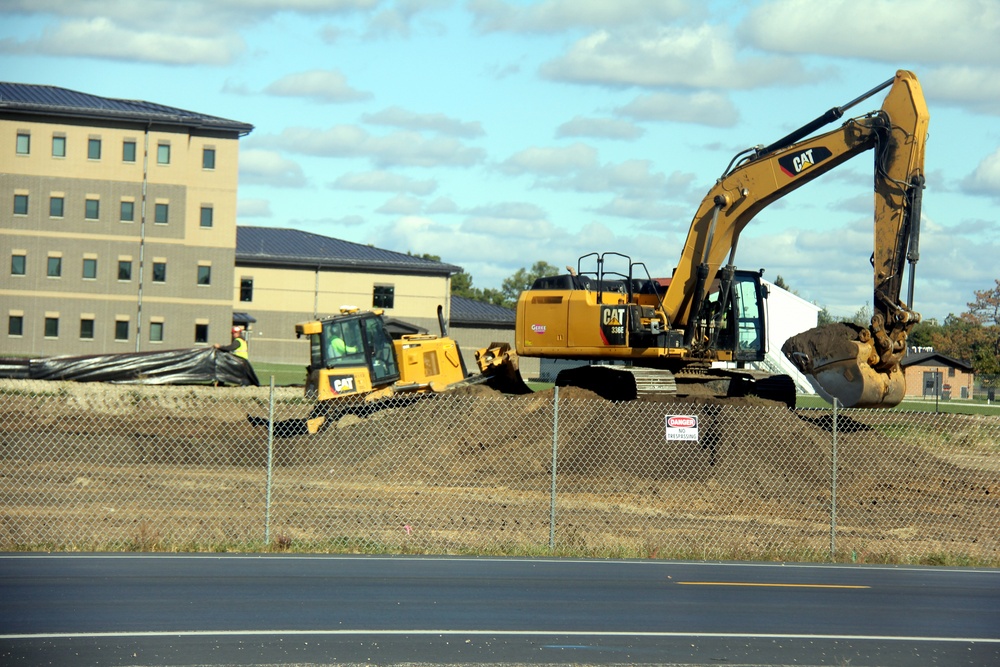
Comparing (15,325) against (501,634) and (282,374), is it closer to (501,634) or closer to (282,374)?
(282,374)

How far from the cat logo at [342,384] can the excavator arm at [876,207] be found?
25.3 feet

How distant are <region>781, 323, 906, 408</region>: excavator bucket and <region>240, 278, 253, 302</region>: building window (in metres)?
60.1

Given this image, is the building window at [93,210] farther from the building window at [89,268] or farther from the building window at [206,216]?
the building window at [206,216]

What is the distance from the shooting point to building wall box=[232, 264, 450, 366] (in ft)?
256

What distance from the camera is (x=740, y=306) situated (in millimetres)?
23828

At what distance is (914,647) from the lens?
9430 mm

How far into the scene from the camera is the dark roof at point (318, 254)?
77.9 metres

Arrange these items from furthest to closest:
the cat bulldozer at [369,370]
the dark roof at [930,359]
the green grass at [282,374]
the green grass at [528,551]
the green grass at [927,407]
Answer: the dark roof at [930,359] → the green grass at [282,374] → the green grass at [927,407] → the cat bulldozer at [369,370] → the green grass at [528,551]

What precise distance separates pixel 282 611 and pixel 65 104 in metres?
60.1

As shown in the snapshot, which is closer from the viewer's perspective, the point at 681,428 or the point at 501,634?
the point at 501,634

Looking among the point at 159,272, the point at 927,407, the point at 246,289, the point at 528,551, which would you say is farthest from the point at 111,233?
the point at 528,551

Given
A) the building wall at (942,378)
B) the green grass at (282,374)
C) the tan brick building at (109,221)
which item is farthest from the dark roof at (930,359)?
the tan brick building at (109,221)

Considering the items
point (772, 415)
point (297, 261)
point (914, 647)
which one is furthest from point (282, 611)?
point (297, 261)

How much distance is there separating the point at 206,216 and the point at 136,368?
3061 centimetres
